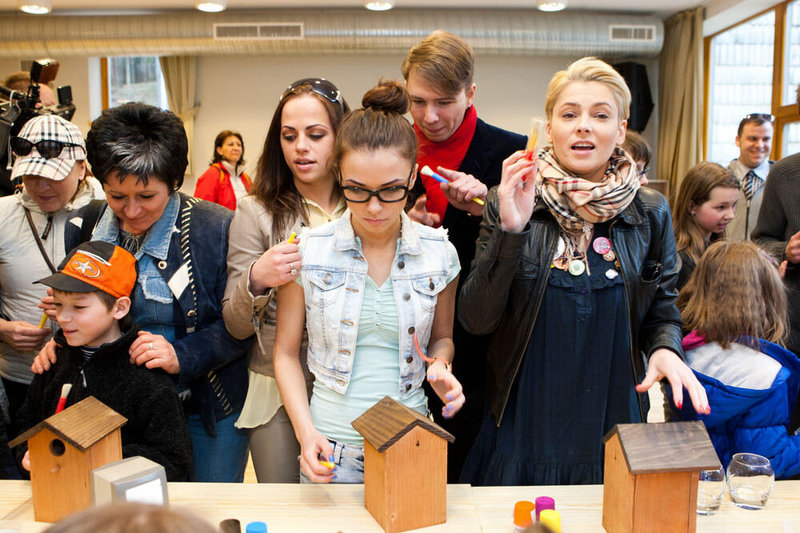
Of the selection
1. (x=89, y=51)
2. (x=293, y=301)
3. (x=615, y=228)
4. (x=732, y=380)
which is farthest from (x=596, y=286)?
(x=89, y=51)

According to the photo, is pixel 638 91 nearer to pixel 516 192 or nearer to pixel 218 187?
pixel 218 187

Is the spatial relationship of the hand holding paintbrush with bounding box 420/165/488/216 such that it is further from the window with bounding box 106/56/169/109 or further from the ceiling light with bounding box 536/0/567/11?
the window with bounding box 106/56/169/109

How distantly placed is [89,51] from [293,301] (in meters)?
6.51

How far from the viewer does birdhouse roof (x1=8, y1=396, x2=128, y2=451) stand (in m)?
1.18

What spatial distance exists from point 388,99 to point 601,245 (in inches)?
23.3

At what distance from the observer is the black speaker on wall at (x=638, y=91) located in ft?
23.5

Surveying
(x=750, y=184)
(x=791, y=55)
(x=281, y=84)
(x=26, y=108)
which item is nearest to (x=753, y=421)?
(x=26, y=108)

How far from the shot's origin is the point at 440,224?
185 cm

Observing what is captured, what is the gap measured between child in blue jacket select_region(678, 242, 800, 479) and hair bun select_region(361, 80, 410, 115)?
1.02 metres

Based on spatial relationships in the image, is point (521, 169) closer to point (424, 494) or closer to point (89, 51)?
point (424, 494)

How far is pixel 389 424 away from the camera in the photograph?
1173 millimetres

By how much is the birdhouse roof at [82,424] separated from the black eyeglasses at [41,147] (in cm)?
95

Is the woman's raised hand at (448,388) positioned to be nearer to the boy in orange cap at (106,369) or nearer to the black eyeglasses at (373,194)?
the black eyeglasses at (373,194)

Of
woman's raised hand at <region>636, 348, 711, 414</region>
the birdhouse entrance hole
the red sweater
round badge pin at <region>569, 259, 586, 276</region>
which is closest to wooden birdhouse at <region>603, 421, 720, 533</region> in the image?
woman's raised hand at <region>636, 348, 711, 414</region>
